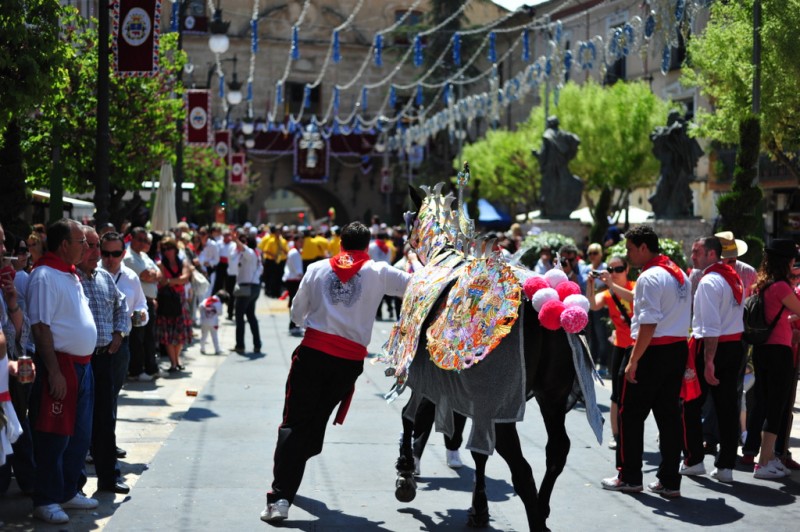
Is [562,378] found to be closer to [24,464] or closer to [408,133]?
[24,464]

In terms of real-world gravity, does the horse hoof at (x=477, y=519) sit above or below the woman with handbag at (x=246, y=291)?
below

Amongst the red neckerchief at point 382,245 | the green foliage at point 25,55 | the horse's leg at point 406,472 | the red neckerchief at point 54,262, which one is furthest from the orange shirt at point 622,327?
the red neckerchief at point 382,245

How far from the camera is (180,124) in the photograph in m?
22.8

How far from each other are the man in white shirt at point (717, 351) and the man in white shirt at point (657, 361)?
0.55 m

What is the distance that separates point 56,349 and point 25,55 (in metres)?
2.87

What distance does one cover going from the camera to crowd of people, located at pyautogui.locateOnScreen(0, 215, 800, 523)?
6863mm

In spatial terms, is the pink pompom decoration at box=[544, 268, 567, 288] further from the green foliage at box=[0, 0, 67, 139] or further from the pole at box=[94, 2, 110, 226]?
the pole at box=[94, 2, 110, 226]

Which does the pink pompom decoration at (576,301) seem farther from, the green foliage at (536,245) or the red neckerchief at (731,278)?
the green foliage at (536,245)

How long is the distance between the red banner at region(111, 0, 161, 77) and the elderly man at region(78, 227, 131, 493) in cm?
728

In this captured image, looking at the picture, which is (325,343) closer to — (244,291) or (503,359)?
(503,359)

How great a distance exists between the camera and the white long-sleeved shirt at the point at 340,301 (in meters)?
7.43

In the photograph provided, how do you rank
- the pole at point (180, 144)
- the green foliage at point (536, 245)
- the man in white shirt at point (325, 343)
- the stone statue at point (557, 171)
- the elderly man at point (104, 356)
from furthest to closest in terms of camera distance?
the stone statue at point (557, 171) < the pole at point (180, 144) < the green foliage at point (536, 245) < the elderly man at point (104, 356) < the man in white shirt at point (325, 343)

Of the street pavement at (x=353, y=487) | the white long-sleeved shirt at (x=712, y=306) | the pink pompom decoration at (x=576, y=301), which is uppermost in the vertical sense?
the pink pompom decoration at (x=576, y=301)

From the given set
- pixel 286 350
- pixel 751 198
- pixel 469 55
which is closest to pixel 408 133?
pixel 469 55
